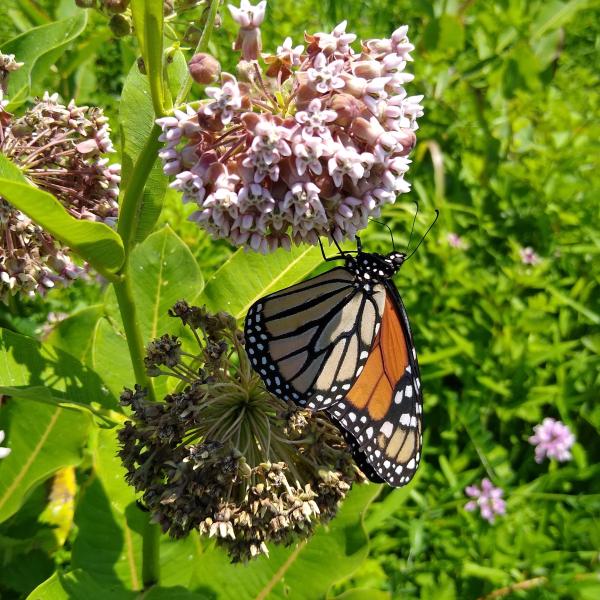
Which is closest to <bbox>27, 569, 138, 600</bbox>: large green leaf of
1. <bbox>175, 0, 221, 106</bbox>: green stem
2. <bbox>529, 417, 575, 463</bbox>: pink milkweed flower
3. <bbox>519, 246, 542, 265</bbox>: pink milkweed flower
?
<bbox>175, 0, 221, 106</bbox>: green stem

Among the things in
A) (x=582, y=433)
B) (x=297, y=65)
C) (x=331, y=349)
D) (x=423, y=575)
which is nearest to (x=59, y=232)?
(x=297, y=65)

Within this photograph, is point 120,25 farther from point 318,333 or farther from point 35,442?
point 35,442

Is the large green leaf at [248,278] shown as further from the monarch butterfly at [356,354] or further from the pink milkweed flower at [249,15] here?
the pink milkweed flower at [249,15]

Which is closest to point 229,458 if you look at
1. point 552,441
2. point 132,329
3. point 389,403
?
point 132,329

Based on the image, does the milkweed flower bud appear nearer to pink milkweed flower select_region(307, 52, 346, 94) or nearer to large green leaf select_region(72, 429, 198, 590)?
pink milkweed flower select_region(307, 52, 346, 94)

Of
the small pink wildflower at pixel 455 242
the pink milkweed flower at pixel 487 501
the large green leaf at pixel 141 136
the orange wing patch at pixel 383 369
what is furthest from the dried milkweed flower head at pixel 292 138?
the small pink wildflower at pixel 455 242
